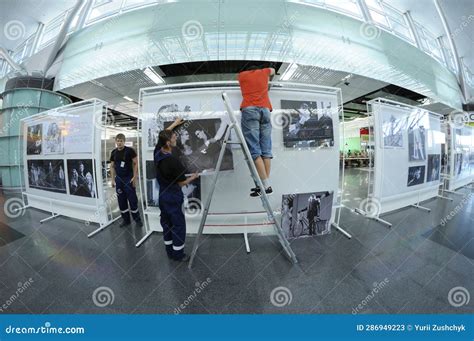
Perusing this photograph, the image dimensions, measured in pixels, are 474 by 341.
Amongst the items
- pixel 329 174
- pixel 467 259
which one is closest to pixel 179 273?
pixel 329 174

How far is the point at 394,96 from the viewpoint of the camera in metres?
7.56

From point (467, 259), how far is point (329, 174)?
1603 mm

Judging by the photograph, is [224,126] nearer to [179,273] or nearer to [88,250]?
[179,273]
